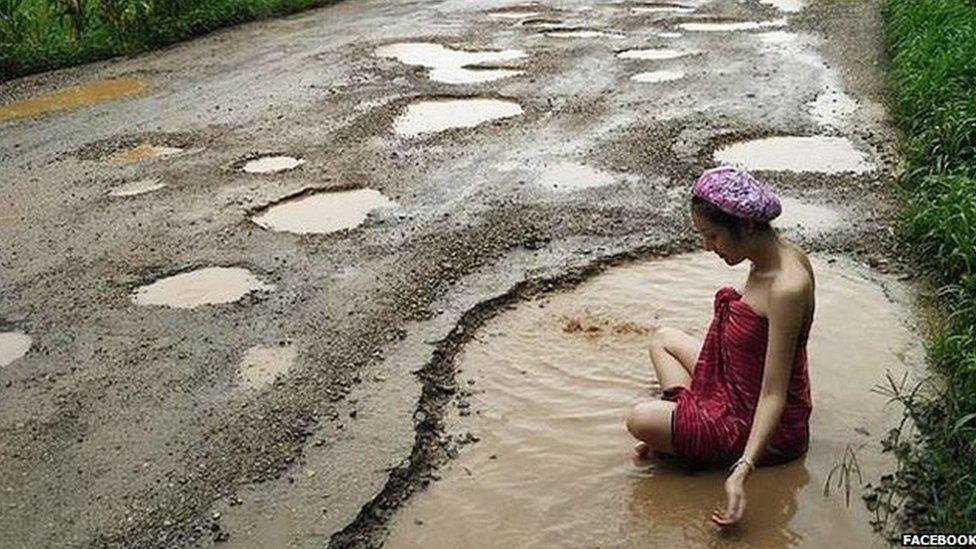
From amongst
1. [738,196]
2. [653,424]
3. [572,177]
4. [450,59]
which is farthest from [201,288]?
[450,59]

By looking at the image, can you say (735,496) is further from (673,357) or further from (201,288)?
(201,288)

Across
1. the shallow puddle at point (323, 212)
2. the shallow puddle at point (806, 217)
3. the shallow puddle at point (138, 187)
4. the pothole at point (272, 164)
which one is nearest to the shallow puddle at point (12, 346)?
the shallow puddle at point (323, 212)

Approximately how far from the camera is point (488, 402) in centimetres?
407

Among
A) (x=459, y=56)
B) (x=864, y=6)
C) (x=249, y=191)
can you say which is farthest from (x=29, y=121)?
(x=864, y=6)

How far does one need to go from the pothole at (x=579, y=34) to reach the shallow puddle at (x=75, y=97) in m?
4.20

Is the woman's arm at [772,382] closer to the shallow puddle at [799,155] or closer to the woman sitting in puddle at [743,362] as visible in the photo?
the woman sitting in puddle at [743,362]

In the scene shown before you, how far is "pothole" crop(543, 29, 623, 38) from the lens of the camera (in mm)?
11070

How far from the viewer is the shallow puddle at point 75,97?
909 cm

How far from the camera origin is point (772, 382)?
325cm

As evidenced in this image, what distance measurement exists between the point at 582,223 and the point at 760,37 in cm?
578

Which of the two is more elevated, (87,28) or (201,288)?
(87,28)

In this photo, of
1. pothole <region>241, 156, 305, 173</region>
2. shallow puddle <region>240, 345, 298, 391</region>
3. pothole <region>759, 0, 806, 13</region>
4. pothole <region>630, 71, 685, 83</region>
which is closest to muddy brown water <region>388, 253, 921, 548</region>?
shallow puddle <region>240, 345, 298, 391</region>

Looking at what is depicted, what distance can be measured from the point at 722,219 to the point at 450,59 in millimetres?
7187

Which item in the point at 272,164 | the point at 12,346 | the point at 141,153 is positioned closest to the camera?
the point at 12,346
